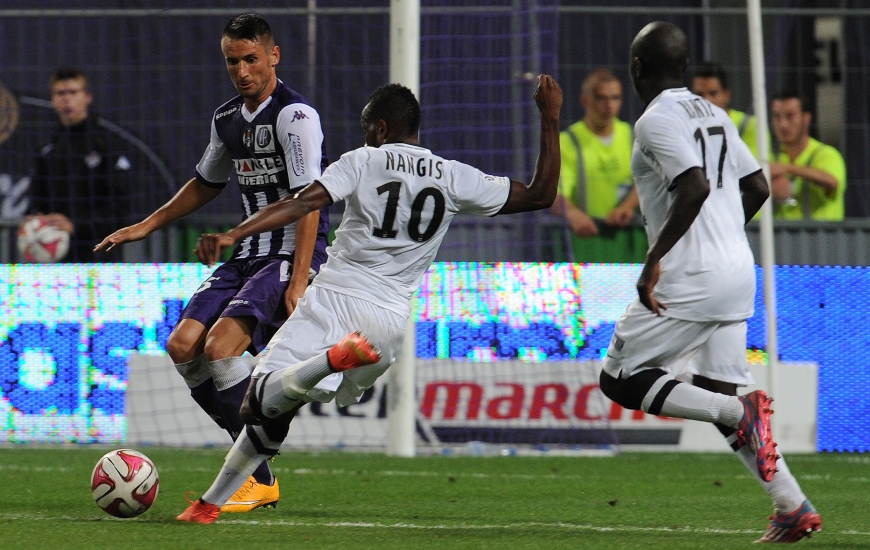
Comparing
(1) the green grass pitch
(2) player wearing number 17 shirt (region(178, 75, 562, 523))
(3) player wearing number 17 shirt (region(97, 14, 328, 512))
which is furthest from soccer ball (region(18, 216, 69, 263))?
(2) player wearing number 17 shirt (region(178, 75, 562, 523))

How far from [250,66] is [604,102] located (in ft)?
15.5

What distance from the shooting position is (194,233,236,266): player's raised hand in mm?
4395

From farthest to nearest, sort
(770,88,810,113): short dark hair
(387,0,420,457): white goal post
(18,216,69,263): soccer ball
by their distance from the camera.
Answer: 1. (770,88,810,113): short dark hair
2. (18,216,69,263): soccer ball
3. (387,0,420,457): white goal post

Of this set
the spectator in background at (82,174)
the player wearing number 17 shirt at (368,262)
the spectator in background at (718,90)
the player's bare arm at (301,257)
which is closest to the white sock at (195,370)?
the player's bare arm at (301,257)

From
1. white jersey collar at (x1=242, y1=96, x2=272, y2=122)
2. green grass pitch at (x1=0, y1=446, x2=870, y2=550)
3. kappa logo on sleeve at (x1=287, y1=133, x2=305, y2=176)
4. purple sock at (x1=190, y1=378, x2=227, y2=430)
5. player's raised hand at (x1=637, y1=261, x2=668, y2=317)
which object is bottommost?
green grass pitch at (x1=0, y1=446, x2=870, y2=550)

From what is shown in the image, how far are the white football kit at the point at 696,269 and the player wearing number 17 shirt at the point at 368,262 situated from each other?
56 cm

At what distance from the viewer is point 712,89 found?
970 centimetres

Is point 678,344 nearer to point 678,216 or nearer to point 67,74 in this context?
point 678,216

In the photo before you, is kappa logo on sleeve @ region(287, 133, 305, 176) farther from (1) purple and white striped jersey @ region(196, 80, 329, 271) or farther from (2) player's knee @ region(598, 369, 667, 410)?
(2) player's knee @ region(598, 369, 667, 410)

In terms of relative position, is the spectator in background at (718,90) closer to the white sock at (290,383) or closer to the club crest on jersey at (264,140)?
the club crest on jersey at (264,140)

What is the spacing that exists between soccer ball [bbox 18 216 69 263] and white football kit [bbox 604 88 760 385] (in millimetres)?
5923

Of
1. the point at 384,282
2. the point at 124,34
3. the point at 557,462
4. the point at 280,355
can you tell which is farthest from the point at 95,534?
the point at 124,34

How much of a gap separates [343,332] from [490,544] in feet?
3.13

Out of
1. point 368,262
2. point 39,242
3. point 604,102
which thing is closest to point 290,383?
point 368,262
